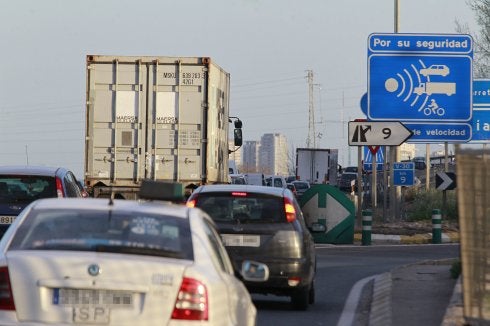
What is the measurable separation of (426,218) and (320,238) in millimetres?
13398

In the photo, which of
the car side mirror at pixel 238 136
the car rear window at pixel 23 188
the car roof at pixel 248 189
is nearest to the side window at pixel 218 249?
the car roof at pixel 248 189

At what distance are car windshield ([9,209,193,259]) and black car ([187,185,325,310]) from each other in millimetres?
6856

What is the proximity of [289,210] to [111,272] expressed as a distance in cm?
799

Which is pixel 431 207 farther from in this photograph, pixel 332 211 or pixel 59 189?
pixel 59 189

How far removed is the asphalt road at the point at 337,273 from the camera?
14.6 meters

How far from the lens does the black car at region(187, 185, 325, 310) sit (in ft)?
49.4

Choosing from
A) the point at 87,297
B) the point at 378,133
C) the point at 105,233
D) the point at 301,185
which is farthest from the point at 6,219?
the point at 301,185

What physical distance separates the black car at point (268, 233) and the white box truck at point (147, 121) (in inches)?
547

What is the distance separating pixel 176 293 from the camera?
24.7ft

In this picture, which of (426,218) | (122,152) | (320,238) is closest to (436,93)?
(320,238)

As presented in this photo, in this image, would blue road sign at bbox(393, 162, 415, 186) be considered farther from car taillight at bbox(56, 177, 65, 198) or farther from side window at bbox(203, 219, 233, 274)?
side window at bbox(203, 219, 233, 274)

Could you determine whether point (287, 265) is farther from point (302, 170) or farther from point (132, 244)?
point (302, 170)

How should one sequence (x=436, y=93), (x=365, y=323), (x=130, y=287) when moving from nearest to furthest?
(x=130, y=287) < (x=365, y=323) < (x=436, y=93)

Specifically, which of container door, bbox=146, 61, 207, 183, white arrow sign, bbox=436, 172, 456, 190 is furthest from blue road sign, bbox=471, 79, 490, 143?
container door, bbox=146, 61, 207, 183
